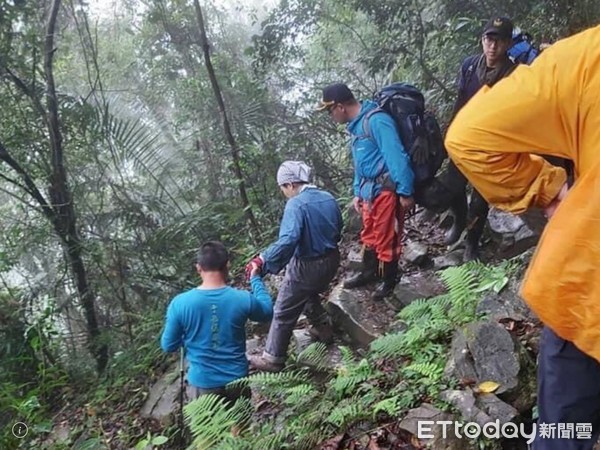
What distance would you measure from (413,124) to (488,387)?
88.1 inches

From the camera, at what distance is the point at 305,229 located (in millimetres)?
4418

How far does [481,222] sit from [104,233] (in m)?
5.01

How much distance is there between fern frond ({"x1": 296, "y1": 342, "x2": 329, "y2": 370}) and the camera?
430 cm

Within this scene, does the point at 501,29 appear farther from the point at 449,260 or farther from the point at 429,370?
the point at 429,370

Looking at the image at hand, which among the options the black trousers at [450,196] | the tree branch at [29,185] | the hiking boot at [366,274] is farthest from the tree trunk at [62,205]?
the black trousers at [450,196]

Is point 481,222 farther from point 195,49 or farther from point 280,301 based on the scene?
point 195,49

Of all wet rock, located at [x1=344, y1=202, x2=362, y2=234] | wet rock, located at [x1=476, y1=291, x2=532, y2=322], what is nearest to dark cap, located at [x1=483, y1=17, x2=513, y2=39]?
wet rock, located at [x1=476, y1=291, x2=532, y2=322]

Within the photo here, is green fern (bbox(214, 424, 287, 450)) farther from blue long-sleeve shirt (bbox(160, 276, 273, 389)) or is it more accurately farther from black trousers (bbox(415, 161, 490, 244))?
black trousers (bbox(415, 161, 490, 244))

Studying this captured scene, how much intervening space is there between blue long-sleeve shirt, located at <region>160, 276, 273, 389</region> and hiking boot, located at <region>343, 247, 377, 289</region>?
1.57 m

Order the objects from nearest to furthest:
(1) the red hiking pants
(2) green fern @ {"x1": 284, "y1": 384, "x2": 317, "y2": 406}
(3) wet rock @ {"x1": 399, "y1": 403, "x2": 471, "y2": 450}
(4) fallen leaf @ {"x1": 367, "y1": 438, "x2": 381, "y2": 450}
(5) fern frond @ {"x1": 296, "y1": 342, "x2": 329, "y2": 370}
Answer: (3) wet rock @ {"x1": 399, "y1": 403, "x2": 471, "y2": 450} < (4) fallen leaf @ {"x1": 367, "y1": 438, "x2": 381, "y2": 450} < (2) green fern @ {"x1": 284, "y1": 384, "x2": 317, "y2": 406} < (5) fern frond @ {"x1": 296, "y1": 342, "x2": 329, "y2": 370} < (1) the red hiking pants

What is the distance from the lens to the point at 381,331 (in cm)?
469

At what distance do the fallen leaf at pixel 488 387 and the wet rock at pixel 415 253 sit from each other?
2.57 m

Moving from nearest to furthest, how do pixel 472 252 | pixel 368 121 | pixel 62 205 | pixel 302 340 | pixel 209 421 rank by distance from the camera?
pixel 209 421
pixel 368 121
pixel 472 252
pixel 302 340
pixel 62 205

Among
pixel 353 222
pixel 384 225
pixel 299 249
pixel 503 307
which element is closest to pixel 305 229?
pixel 299 249
